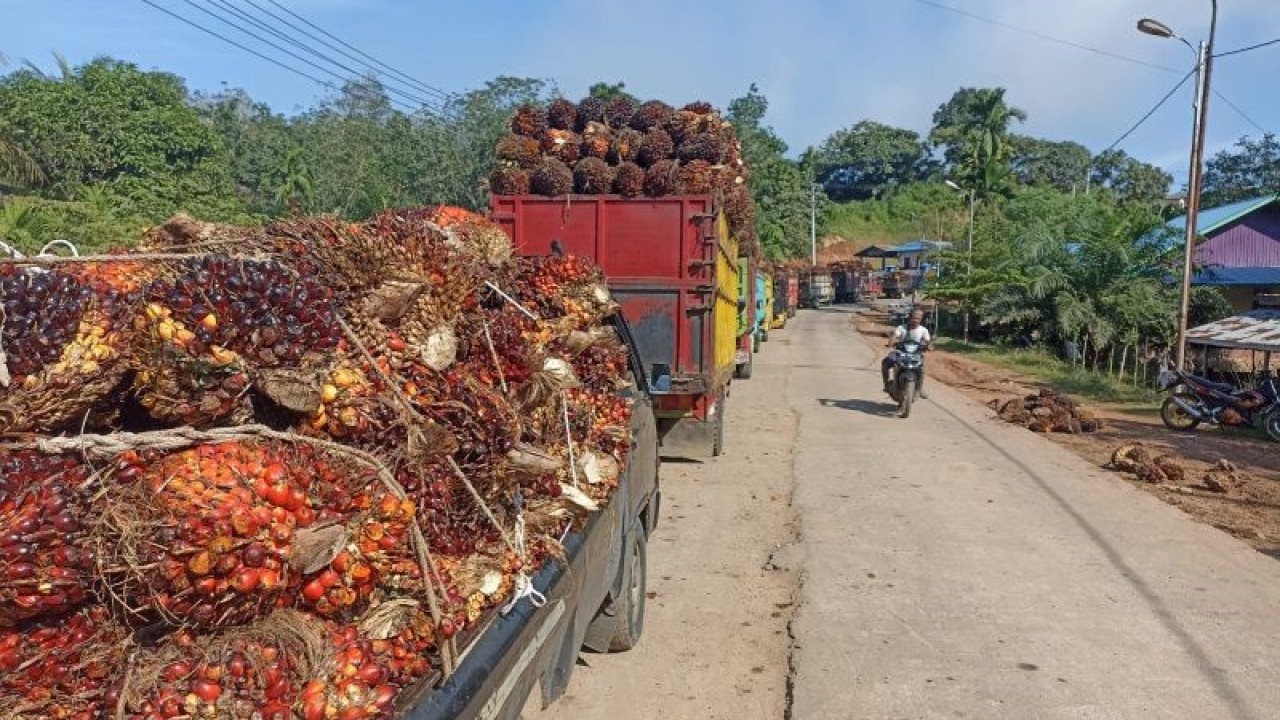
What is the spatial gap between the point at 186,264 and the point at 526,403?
53.1 inches

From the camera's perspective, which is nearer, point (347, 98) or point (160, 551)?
point (160, 551)

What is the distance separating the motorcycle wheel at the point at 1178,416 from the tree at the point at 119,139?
950 inches

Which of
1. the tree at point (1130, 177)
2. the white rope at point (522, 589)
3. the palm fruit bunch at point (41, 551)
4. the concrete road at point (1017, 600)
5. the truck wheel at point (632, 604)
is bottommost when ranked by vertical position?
the concrete road at point (1017, 600)

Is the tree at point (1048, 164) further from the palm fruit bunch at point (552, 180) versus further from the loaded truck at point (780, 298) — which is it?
the palm fruit bunch at point (552, 180)

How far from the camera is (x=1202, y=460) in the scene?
10.7m

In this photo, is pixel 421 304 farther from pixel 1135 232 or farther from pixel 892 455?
pixel 1135 232

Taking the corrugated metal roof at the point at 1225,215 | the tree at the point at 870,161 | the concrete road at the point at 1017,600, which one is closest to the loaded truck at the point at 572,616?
the concrete road at the point at 1017,600

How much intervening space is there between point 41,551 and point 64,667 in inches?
9.4

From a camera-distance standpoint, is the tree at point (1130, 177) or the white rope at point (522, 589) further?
the tree at point (1130, 177)

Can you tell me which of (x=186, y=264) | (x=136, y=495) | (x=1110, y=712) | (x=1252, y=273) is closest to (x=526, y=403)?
(x=186, y=264)

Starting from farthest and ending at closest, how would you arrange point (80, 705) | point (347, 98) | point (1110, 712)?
point (347, 98) → point (1110, 712) → point (80, 705)

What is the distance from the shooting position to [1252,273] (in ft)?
88.2

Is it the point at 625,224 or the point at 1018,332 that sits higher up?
the point at 625,224

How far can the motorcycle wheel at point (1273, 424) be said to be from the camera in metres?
12.1
